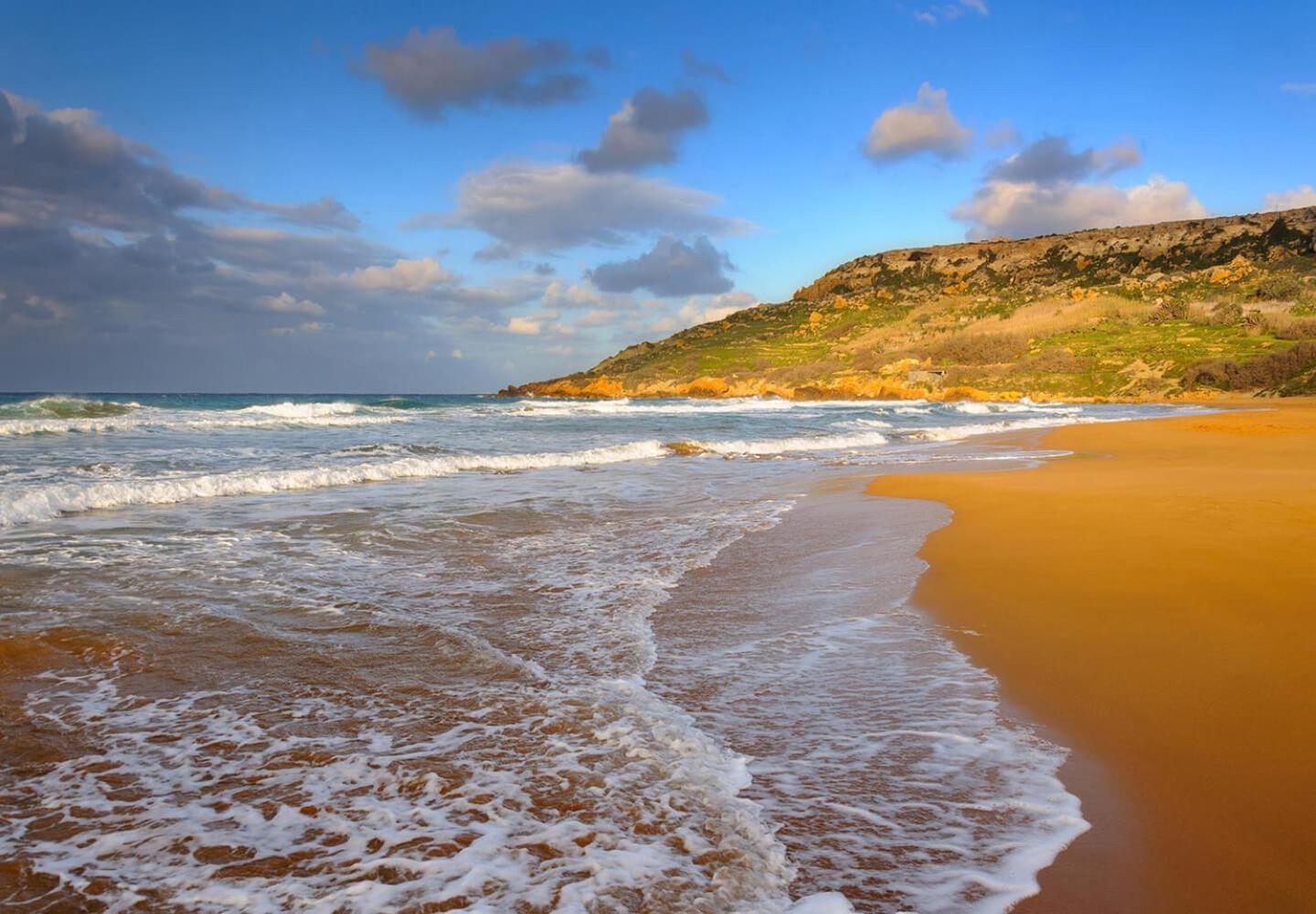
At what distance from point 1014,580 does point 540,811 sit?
4166mm

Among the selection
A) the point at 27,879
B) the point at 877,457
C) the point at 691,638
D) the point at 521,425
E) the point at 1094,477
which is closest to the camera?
the point at 27,879

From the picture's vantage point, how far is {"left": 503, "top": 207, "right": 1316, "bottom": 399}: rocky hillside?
147 feet

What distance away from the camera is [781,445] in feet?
63.7

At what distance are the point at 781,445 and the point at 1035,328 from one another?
4900 cm

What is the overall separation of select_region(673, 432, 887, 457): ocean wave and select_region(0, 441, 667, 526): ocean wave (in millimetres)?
2259

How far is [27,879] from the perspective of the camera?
2.11m

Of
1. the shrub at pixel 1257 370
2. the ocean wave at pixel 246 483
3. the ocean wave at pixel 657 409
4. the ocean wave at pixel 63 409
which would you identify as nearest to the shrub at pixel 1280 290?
the shrub at pixel 1257 370

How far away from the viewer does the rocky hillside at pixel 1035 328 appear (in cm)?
4491

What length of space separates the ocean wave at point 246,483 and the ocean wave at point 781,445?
2.26 metres

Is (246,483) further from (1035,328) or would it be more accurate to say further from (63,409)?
(1035,328)

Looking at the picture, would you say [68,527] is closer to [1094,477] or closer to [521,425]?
[1094,477]

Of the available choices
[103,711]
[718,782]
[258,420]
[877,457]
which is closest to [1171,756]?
[718,782]

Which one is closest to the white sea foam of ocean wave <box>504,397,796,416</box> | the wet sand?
the wet sand

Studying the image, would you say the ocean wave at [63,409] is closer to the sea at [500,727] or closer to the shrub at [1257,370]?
the sea at [500,727]
